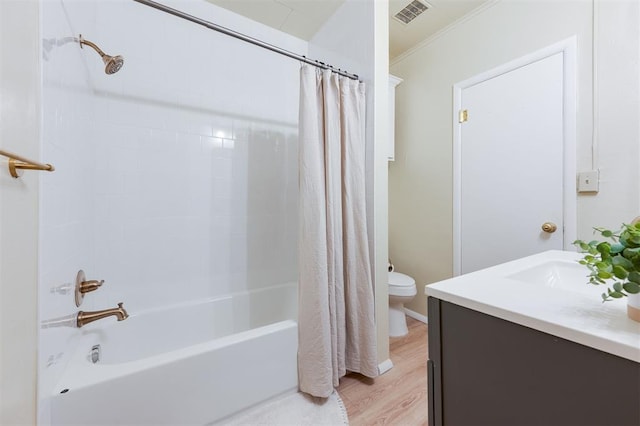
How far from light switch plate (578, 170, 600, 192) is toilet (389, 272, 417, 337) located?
3.93ft

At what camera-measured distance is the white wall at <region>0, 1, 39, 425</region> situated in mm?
545

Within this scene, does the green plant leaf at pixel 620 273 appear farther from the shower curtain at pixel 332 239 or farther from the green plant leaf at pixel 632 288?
the shower curtain at pixel 332 239

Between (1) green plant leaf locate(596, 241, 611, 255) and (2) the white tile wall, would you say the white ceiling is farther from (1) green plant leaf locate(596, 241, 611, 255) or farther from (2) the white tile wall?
(1) green plant leaf locate(596, 241, 611, 255)

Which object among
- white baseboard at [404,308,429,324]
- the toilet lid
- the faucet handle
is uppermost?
the faucet handle

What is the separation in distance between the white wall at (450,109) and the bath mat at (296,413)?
1342 millimetres

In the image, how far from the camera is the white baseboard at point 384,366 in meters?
1.63

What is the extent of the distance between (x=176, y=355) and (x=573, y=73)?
251 centimetres

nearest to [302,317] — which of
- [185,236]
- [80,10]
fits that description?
[185,236]

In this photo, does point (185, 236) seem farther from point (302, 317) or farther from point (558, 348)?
point (558, 348)

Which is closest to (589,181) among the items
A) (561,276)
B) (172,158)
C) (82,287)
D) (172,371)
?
(561,276)

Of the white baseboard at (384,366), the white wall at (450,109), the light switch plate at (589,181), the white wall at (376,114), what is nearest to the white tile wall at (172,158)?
the white wall at (376,114)

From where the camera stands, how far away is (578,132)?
1509mm

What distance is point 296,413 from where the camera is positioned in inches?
51.6

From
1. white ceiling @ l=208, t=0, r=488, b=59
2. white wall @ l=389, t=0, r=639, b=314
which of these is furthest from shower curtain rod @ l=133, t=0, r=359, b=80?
white wall @ l=389, t=0, r=639, b=314
